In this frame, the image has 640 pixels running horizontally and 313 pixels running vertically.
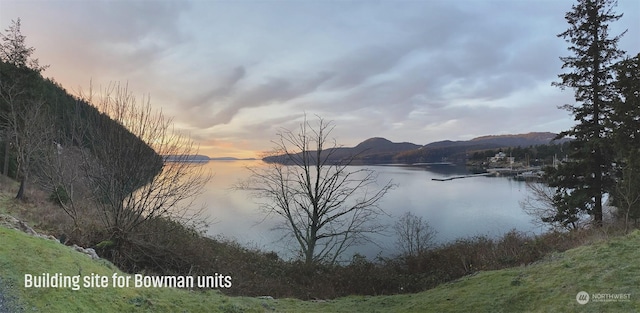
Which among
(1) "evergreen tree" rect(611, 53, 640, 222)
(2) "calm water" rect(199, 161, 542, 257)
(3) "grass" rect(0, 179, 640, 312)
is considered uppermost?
(1) "evergreen tree" rect(611, 53, 640, 222)

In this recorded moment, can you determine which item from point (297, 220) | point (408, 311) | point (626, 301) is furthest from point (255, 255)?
point (626, 301)

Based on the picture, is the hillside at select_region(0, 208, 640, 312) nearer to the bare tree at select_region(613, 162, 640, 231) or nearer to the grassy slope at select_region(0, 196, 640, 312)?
the grassy slope at select_region(0, 196, 640, 312)

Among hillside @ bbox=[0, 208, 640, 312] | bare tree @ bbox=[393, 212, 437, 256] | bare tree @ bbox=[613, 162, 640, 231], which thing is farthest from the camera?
bare tree @ bbox=[393, 212, 437, 256]

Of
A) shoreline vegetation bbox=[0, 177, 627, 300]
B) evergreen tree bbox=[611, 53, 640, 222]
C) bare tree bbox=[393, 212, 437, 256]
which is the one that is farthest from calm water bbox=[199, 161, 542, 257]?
evergreen tree bbox=[611, 53, 640, 222]

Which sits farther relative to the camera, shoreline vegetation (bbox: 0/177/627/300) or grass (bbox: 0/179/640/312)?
shoreline vegetation (bbox: 0/177/627/300)

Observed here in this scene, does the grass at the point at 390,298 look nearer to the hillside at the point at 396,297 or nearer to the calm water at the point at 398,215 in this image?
the hillside at the point at 396,297

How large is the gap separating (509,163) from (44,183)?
10513 centimetres

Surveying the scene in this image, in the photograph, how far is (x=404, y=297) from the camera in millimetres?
6648

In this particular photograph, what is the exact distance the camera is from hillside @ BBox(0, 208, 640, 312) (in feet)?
10.8

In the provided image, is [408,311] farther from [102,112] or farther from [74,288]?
[102,112]

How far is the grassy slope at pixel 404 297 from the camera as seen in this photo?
11.0ft

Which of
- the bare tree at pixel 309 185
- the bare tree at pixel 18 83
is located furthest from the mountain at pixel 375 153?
the bare tree at pixel 18 83

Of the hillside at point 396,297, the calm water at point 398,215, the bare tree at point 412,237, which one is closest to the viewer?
the hillside at point 396,297

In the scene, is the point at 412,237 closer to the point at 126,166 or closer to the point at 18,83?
the point at 126,166
